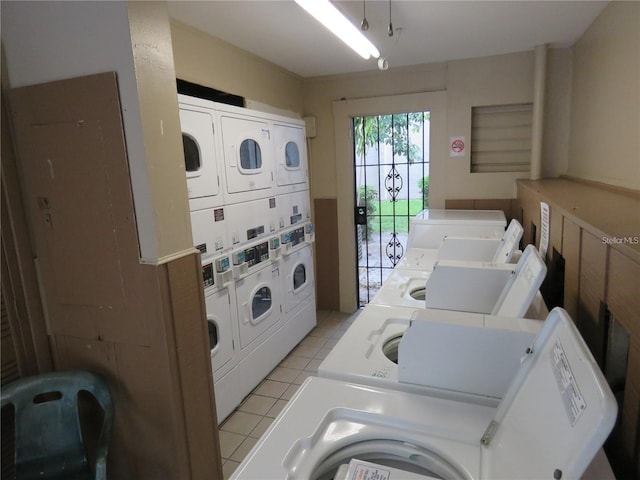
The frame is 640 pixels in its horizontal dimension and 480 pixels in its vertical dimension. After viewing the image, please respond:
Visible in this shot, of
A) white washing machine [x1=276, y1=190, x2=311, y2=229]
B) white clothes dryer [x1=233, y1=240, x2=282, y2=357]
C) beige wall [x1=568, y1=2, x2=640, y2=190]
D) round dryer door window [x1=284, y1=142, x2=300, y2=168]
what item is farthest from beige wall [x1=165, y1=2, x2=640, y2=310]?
white clothes dryer [x1=233, y1=240, x2=282, y2=357]

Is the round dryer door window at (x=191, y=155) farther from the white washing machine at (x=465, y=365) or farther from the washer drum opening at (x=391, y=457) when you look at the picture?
the washer drum opening at (x=391, y=457)

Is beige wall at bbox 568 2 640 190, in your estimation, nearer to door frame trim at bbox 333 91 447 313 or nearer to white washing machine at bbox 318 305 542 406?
door frame trim at bbox 333 91 447 313

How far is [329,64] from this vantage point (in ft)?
12.6

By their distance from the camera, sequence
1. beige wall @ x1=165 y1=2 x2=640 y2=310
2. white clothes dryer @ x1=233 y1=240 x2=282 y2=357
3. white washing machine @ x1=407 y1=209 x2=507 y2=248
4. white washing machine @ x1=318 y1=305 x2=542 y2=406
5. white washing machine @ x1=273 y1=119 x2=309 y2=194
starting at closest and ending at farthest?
1. white washing machine @ x1=318 y1=305 x2=542 y2=406
2. beige wall @ x1=165 y1=2 x2=640 y2=310
3. white clothes dryer @ x1=233 y1=240 x2=282 y2=357
4. white washing machine @ x1=407 y1=209 x2=507 y2=248
5. white washing machine @ x1=273 y1=119 x2=309 y2=194

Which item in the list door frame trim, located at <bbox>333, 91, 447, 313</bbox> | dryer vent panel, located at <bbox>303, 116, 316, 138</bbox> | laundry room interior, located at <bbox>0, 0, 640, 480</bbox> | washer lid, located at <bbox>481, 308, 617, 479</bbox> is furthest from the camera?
dryer vent panel, located at <bbox>303, 116, 316, 138</bbox>

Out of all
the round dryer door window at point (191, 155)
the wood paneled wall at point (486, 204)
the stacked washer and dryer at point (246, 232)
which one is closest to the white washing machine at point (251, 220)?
the stacked washer and dryer at point (246, 232)

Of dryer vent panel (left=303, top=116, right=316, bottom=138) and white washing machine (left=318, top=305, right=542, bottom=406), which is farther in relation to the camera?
dryer vent panel (left=303, top=116, right=316, bottom=138)

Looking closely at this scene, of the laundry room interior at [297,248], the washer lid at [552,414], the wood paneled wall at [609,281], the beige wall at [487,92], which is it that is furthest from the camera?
the beige wall at [487,92]

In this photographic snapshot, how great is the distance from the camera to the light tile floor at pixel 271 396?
8.40 feet

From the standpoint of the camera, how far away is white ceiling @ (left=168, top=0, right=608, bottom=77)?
8.16ft

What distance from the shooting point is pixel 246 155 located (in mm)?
3025

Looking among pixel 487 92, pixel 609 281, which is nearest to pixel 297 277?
pixel 487 92

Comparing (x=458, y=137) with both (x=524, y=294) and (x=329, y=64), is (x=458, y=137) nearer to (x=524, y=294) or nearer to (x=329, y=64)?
Result: (x=329, y=64)

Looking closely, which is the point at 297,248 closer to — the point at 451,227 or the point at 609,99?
the point at 451,227
